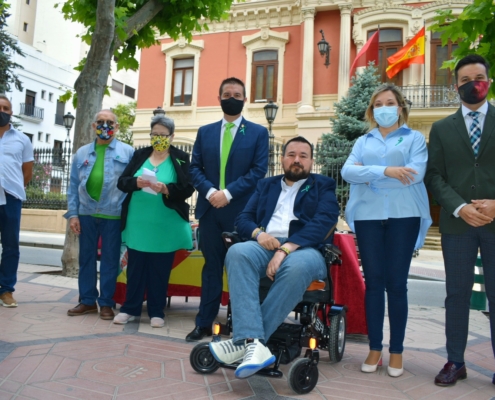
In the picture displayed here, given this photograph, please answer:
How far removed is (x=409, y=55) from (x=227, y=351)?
17374 millimetres

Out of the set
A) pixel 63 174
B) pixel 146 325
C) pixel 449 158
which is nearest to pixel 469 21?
pixel 449 158

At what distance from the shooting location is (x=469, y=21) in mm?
6633

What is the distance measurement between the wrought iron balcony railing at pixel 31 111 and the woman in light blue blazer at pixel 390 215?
41096 mm

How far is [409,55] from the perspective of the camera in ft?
59.8

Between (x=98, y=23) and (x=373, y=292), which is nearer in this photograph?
(x=373, y=292)

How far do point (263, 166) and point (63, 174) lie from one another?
1423 cm

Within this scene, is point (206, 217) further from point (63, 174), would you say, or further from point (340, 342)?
point (63, 174)

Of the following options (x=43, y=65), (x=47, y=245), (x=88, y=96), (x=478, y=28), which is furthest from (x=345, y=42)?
(x=43, y=65)

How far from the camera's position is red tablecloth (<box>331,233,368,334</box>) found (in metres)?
4.40

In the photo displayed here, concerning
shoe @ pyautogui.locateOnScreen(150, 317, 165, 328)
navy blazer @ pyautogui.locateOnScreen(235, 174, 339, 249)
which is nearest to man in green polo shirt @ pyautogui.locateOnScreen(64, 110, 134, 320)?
shoe @ pyautogui.locateOnScreen(150, 317, 165, 328)

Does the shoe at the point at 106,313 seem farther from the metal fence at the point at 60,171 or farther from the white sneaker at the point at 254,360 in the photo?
the metal fence at the point at 60,171

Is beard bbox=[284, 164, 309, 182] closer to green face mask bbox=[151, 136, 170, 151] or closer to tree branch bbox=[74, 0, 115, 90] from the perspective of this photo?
green face mask bbox=[151, 136, 170, 151]

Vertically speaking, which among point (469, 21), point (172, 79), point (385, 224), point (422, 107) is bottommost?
point (385, 224)

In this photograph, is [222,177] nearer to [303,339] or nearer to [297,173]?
[297,173]
